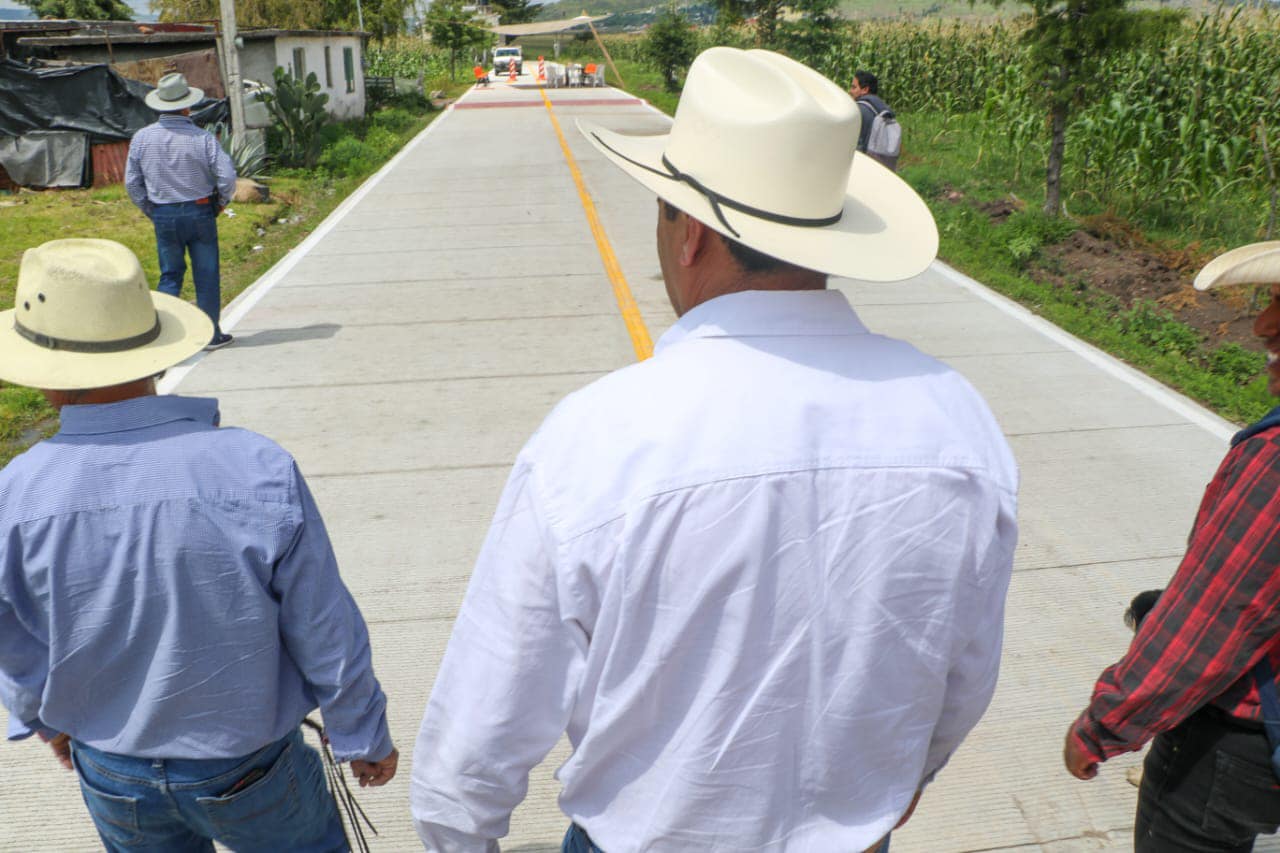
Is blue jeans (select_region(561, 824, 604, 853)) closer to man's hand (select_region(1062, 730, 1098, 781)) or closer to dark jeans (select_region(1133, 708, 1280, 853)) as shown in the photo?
man's hand (select_region(1062, 730, 1098, 781))

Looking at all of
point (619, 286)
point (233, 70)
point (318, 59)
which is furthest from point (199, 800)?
point (318, 59)

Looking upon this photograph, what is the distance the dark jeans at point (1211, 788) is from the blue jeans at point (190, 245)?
671 centimetres

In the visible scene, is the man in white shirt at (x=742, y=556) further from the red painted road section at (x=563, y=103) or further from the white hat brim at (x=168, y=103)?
the red painted road section at (x=563, y=103)

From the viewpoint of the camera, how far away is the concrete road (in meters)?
3.49

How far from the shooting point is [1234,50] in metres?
12.8

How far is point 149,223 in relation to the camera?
42.9 feet

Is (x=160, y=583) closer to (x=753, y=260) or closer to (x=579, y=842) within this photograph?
(x=579, y=842)

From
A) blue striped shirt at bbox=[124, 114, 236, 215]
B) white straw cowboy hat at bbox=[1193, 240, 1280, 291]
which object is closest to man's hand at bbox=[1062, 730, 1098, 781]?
white straw cowboy hat at bbox=[1193, 240, 1280, 291]

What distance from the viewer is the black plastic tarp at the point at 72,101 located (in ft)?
50.0

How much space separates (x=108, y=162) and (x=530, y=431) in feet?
41.4

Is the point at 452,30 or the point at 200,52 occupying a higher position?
the point at 200,52

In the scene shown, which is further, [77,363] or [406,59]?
[406,59]

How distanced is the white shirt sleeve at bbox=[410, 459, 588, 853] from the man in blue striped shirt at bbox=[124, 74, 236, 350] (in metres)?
6.60

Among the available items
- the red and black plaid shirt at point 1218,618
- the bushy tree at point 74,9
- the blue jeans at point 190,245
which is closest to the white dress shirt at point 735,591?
the red and black plaid shirt at point 1218,618
